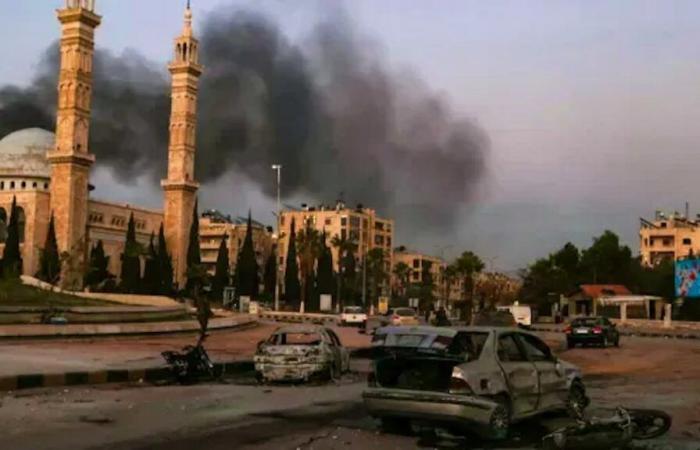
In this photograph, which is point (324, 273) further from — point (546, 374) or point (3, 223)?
point (546, 374)

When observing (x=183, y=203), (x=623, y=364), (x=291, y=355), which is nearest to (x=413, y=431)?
(x=291, y=355)

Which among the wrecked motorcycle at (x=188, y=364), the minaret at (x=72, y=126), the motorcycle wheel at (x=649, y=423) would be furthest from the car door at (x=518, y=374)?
the minaret at (x=72, y=126)

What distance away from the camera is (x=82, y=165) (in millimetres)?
88250

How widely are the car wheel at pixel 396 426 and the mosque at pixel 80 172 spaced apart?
2631 inches

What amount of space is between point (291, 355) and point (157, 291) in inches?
2935

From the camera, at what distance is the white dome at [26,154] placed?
10788cm

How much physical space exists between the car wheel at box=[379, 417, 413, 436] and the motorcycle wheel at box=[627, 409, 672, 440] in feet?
8.93

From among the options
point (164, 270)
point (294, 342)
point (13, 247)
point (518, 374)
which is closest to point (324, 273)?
point (164, 270)

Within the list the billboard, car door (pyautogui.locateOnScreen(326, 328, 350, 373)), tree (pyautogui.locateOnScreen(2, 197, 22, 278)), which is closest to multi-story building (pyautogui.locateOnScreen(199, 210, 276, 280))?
tree (pyautogui.locateOnScreen(2, 197, 22, 278))

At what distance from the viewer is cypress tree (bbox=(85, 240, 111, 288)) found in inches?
3460

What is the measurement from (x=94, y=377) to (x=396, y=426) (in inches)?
328

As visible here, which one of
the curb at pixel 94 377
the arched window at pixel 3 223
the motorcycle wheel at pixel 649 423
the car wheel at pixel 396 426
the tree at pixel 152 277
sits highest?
the arched window at pixel 3 223

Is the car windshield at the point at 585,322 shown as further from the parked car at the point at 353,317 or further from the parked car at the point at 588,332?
the parked car at the point at 353,317

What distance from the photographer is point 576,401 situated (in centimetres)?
1177
